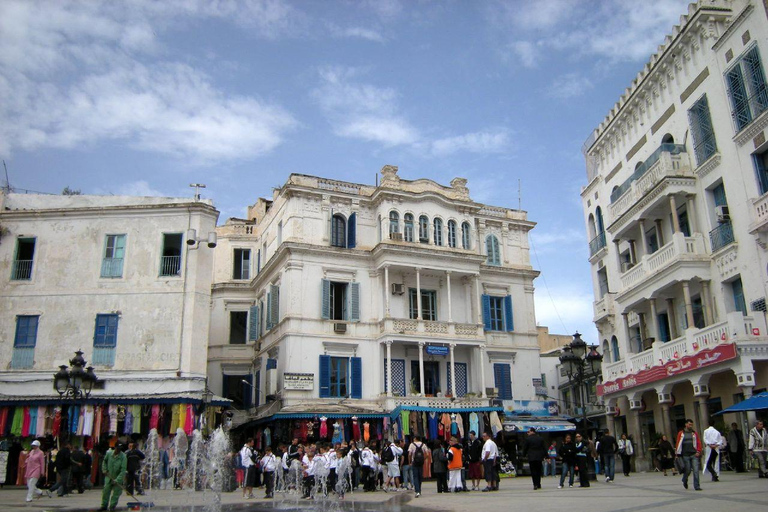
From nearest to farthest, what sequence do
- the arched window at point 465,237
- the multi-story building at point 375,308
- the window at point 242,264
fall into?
the multi-story building at point 375,308
the arched window at point 465,237
the window at point 242,264

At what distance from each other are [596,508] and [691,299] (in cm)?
1514

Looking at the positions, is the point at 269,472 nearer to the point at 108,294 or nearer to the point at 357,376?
the point at 357,376

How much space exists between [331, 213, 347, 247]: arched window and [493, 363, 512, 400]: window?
10255 mm

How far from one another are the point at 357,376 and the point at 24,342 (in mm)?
14021

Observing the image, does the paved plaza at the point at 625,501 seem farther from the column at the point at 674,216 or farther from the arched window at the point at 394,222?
the arched window at the point at 394,222

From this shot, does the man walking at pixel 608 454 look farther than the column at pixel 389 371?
No

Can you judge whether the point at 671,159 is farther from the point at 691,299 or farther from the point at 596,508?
the point at 596,508

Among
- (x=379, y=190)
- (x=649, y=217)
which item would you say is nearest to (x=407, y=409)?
(x=379, y=190)

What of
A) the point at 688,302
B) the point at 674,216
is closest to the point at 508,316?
the point at 688,302

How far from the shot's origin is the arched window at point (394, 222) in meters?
33.3

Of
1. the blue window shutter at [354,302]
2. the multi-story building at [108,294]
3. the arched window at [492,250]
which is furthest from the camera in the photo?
the arched window at [492,250]

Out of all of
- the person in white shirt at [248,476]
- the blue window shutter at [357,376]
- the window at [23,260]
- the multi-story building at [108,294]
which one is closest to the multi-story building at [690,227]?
the blue window shutter at [357,376]

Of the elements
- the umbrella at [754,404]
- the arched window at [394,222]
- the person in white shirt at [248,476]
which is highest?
the arched window at [394,222]

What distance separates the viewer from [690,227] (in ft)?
80.8
